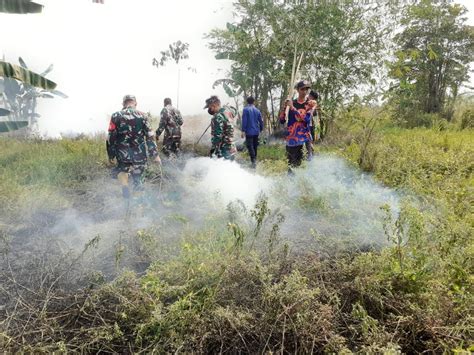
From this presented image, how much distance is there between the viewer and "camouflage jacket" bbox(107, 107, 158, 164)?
Result: 4.70 m

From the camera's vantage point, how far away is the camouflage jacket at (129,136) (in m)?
4.70

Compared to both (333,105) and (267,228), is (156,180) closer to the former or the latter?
(267,228)

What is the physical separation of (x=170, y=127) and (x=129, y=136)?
10.0ft

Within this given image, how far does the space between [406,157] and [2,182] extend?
6570 millimetres

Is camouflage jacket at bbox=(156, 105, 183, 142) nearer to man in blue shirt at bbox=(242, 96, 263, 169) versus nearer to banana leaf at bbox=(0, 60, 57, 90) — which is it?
man in blue shirt at bbox=(242, 96, 263, 169)

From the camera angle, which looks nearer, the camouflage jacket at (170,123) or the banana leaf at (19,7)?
the banana leaf at (19,7)

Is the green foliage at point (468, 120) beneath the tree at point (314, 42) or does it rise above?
beneath

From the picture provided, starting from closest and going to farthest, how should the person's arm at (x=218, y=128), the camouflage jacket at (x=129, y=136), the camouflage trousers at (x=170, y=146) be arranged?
the camouflage jacket at (x=129, y=136), the person's arm at (x=218, y=128), the camouflage trousers at (x=170, y=146)

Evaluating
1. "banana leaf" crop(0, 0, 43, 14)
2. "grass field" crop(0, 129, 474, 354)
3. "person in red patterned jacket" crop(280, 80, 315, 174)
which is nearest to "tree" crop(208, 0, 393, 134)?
"person in red patterned jacket" crop(280, 80, 315, 174)

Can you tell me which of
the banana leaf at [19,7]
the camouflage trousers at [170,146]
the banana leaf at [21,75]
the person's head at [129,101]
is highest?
the banana leaf at [19,7]

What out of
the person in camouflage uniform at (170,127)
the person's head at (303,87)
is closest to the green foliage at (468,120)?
the person's head at (303,87)

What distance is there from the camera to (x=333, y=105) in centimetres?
1027

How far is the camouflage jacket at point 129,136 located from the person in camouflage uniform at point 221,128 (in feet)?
3.62

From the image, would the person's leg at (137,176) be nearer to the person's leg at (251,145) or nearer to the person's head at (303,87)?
the person's head at (303,87)
